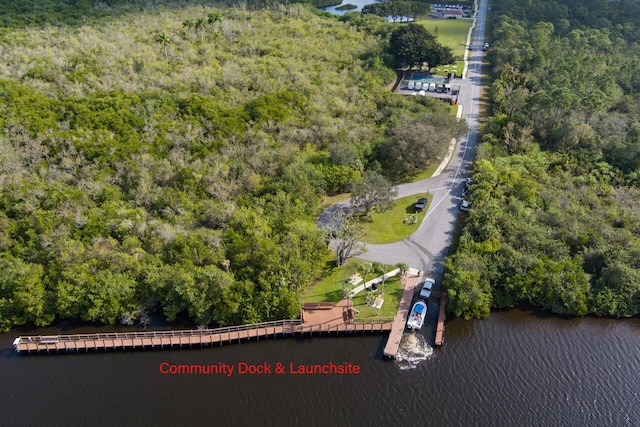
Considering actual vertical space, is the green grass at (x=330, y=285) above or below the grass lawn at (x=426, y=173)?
below

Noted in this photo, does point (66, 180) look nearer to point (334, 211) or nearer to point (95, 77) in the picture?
point (95, 77)

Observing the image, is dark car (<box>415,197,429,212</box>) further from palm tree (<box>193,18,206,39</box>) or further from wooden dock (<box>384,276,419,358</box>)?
palm tree (<box>193,18,206,39</box>)

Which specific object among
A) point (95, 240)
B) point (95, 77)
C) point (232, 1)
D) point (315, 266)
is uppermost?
point (232, 1)

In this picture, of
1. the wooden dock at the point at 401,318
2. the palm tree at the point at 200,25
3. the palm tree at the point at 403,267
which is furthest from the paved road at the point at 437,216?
the palm tree at the point at 200,25

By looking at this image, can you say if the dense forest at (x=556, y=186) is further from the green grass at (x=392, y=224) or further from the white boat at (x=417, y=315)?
the green grass at (x=392, y=224)

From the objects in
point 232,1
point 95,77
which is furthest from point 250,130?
point 232,1

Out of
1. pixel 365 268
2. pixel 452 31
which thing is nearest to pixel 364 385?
pixel 365 268
